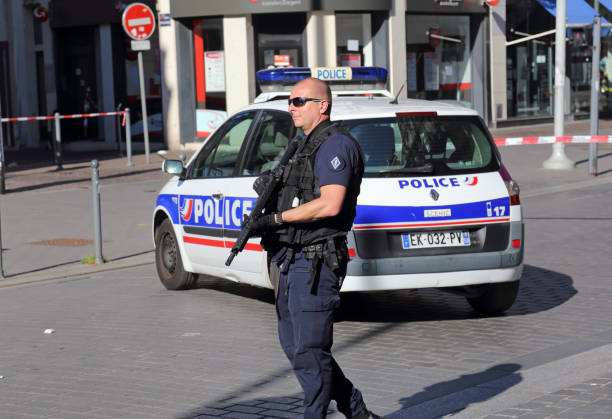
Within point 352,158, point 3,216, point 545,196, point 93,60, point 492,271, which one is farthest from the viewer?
point 93,60

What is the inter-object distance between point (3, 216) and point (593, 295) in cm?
920

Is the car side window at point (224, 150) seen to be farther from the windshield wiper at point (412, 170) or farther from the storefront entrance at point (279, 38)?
the storefront entrance at point (279, 38)

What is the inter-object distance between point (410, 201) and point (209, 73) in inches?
760

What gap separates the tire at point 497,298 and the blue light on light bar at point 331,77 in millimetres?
2264

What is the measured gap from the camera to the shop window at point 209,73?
25.9 m

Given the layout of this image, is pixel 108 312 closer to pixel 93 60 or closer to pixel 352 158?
pixel 352 158

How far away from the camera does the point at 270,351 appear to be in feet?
22.9

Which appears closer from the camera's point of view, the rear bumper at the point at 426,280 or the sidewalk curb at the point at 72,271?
the rear bumper at the point at 426,280

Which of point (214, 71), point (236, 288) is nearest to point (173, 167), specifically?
point (236, 288)

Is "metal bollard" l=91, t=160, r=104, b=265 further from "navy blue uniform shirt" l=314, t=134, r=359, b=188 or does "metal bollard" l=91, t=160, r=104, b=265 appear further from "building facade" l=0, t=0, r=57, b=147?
"building facade" l=0, t=0, r=57, b=147

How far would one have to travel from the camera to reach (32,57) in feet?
96.9

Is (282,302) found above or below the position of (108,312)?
above

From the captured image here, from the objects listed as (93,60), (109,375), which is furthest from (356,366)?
(93,60)

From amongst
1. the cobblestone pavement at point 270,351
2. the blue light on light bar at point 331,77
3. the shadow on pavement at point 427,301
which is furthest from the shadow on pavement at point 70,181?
the blue light on light bar at point 331,77
